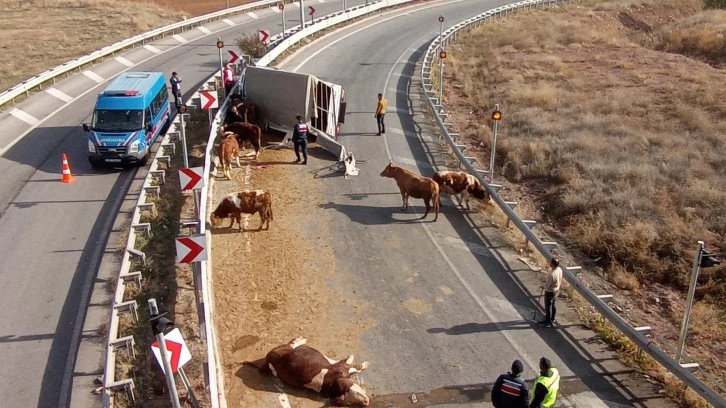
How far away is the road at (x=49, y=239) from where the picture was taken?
11.5m

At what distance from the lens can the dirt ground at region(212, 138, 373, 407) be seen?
10.9m

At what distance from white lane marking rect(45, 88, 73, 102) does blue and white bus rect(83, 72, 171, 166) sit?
280 inches

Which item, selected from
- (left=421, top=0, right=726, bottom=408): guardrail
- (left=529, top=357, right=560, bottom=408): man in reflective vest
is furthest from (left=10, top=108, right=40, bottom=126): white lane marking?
(left=529, top=357, right=560, bottom=408): man in reflective vest

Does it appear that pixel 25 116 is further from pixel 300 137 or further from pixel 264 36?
pixel 300 137

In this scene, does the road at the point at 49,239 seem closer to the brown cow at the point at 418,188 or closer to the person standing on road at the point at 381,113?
the brown cow at the point at 418,188

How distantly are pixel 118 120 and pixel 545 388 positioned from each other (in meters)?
16.1

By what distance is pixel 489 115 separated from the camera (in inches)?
1037

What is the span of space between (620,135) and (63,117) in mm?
20612

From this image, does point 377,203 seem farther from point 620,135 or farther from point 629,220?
point 620,135

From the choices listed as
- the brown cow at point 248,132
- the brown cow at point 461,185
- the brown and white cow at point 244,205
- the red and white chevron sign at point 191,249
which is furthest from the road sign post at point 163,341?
the brown cow at point 248,132

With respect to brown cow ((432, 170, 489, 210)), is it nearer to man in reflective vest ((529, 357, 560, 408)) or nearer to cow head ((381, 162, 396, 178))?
cow head ((381, 162, 396, 178))

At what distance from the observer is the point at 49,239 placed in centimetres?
1598

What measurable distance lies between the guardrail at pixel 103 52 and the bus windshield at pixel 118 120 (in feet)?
26.5

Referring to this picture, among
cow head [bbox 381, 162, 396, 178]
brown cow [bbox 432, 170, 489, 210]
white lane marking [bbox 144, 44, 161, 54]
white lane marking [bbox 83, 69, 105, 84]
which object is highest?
white lane marking [bbox 144, 44, 161, 54]
